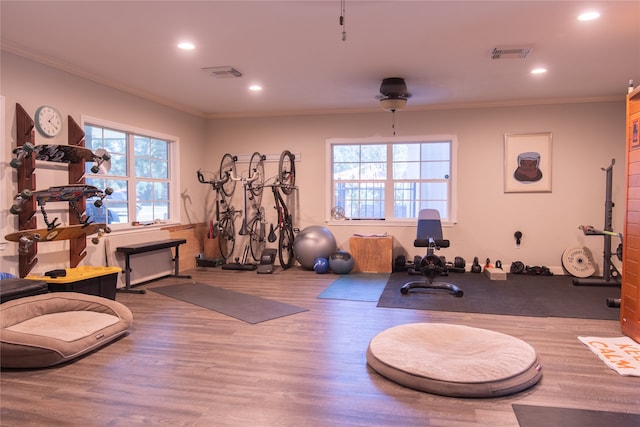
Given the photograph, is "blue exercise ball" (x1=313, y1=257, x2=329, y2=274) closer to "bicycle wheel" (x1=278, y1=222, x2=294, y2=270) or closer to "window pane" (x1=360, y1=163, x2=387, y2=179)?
"bicycle wheel" (x1=278, y1=222, x2=294, y2=270)

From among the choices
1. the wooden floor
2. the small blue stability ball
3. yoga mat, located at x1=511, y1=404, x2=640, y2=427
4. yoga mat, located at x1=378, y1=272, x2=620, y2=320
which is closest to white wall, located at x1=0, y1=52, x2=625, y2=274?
the small blue stability ball

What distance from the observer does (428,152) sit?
7.19 m

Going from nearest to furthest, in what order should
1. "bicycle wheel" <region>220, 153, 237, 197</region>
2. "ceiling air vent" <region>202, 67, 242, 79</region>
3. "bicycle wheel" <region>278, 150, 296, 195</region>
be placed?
"ceiling air vent" <region>202, 67, 242, 79</region> < "bicycle wheel" <region>278, 150, 296, 195</region> < "bicycle wheel" <region>220, 153, 237, 197</region>

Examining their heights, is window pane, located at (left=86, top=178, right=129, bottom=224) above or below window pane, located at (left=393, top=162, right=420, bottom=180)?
below

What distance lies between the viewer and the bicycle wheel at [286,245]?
719 centimetres

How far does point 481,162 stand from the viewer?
6.90 m

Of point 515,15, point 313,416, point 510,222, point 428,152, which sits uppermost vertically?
point 515,15

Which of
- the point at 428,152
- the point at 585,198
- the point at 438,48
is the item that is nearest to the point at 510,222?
the point at 585,198

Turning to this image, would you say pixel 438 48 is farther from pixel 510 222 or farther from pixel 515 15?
pixel 510 222

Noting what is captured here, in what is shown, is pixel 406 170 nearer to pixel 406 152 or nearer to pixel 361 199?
pixel 406 152

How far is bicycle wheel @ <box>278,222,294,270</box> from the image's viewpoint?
7186 mm

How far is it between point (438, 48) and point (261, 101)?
125 inches

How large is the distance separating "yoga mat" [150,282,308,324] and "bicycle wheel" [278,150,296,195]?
2236mm

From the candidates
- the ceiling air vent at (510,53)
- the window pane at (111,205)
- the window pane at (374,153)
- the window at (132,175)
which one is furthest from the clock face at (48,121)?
the ceiling air vent at (510,53)
